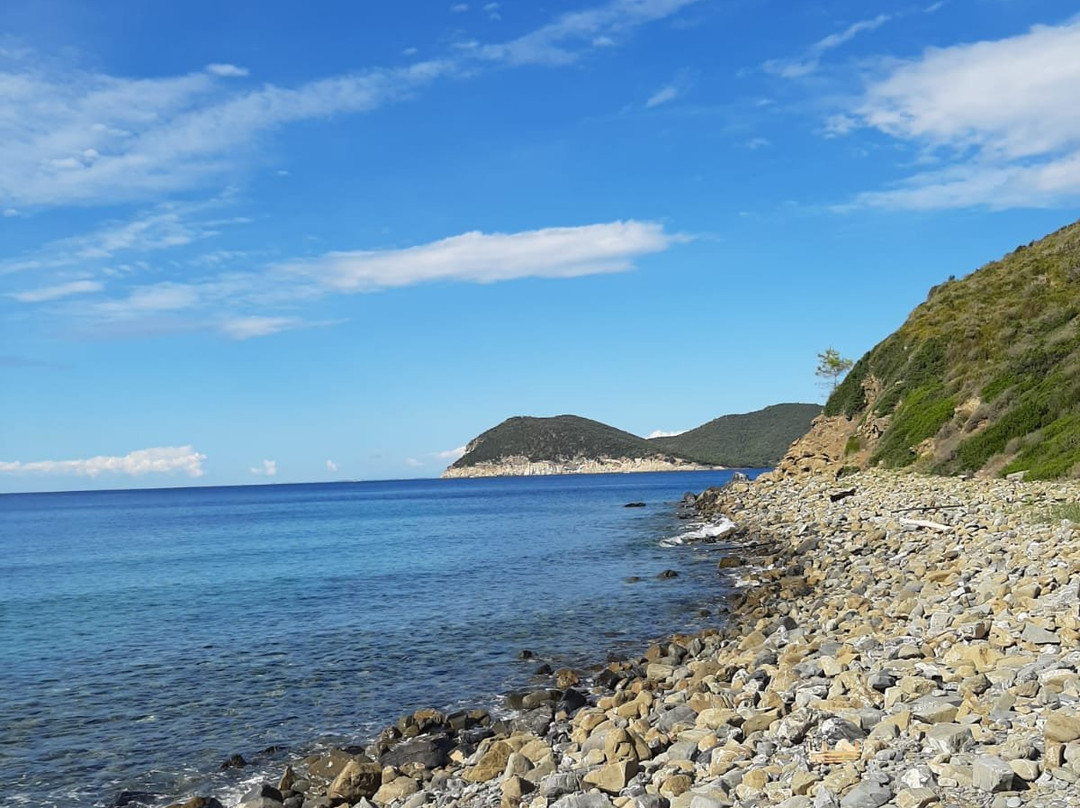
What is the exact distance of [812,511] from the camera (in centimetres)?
3862

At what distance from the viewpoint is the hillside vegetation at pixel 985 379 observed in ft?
108

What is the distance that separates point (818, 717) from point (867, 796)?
95.0 inches

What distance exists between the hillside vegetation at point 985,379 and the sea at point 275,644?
1283cm

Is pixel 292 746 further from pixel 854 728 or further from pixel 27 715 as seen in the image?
pixel 854 728

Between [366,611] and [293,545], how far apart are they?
32168 mm

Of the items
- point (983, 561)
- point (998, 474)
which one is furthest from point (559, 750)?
point (998, 474)

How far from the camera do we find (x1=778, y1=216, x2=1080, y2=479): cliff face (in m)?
33.0

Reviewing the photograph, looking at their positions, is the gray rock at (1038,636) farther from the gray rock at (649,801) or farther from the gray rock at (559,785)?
the gray rock at (559,785)

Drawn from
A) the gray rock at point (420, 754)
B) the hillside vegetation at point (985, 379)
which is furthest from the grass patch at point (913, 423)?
the gray rock at point (420, 754)

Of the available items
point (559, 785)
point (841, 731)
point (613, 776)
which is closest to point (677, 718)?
point (613, 776)

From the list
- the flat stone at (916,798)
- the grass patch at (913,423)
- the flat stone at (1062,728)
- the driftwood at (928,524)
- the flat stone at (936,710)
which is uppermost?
the grass patch at (913,423)

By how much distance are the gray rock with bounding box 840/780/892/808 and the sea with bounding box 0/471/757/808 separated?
9511 mm

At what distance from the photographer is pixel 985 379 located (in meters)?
39.8

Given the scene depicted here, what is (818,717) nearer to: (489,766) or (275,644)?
(489,766)
